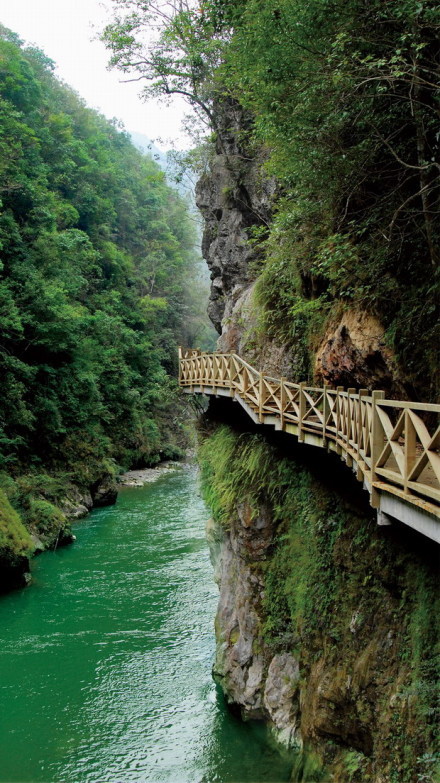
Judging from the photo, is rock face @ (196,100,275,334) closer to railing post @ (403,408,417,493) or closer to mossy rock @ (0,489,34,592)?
mossy rock @ (0,489,34,592)

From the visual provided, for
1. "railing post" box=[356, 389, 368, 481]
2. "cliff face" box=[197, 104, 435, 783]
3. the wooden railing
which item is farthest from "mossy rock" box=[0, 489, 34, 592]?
"railing post" box=[356, 389, 368, 481]

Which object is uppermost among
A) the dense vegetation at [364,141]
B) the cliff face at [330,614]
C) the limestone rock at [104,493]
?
the dense vegetation at [364,141]

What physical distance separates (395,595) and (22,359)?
21180 mm

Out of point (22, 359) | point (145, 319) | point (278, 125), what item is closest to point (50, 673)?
point (278, 125)

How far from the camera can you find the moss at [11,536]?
51.6 feet

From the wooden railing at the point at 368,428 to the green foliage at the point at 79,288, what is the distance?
1020cm

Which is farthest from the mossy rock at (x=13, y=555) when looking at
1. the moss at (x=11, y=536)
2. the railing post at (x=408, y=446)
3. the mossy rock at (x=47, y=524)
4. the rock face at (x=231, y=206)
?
the railing post at (x=408, y=446)

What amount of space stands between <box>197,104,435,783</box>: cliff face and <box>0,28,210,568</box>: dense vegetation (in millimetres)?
8877

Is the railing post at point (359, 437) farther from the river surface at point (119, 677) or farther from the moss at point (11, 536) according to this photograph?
the moss at point (11, 536)

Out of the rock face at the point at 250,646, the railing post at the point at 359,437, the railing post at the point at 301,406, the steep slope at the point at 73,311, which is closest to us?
the railing post at the point at 359,437

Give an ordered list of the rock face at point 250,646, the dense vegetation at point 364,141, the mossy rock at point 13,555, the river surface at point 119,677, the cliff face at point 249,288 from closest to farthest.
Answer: the dense vegetation at point 364,141 → the cliff face at point 249,288 → the rock face at point 250,646 → the river surface at point 119,677 → the mossy rock at point 13,555

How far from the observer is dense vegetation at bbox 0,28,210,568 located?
22594mm

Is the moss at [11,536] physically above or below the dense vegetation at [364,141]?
below

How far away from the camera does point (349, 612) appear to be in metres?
7.09
